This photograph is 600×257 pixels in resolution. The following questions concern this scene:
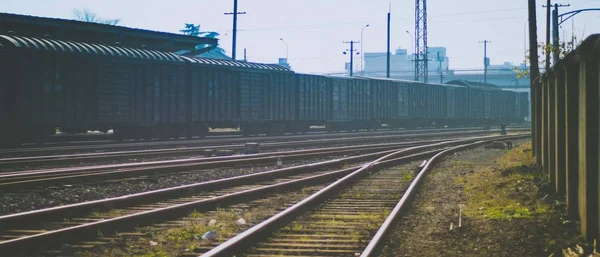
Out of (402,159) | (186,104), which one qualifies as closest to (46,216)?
(402,159)

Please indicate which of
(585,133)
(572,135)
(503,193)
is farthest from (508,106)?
(585,133)

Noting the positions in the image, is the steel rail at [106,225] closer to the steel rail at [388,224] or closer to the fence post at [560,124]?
the steel rail at [388,224]

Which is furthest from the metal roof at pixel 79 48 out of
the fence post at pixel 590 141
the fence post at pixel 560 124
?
the fence post at pixel 590 141

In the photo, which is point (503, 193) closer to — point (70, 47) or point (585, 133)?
point (585, 133)

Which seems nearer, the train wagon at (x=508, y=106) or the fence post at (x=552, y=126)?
the fence post at (x=552, y=126)

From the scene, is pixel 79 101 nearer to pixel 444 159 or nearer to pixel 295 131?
pixel 444 159

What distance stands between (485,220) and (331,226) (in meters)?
2.04

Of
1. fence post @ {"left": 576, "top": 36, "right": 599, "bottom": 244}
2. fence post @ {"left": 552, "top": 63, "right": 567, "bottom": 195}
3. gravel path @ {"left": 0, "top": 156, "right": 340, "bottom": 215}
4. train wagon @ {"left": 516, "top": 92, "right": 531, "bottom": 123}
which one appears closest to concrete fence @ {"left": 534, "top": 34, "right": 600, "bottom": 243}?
fence post @ {"left": 576, "top": 36, "right": 599, "bottom": 244}

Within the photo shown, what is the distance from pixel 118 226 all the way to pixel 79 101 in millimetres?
16681

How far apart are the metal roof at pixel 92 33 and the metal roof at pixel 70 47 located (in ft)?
7.93

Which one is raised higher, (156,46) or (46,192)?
(156,46)

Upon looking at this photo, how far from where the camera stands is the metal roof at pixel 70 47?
21.3 metres

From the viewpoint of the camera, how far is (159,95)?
27.4 m

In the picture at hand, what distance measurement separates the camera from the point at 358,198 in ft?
36.3
